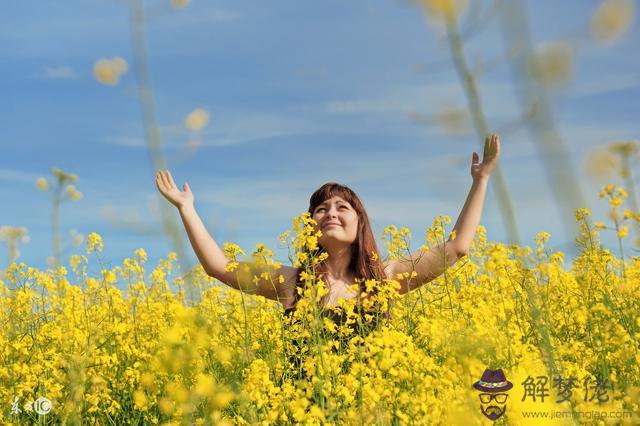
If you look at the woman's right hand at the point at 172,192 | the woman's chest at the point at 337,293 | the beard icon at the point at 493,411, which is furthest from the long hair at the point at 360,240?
the beard icon at the point at 493,411

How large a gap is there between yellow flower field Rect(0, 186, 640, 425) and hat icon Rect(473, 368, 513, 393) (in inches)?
1.7

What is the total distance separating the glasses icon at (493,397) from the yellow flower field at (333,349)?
1.9 inches

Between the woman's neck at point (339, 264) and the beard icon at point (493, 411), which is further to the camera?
the woman's neck at point (339, 264)

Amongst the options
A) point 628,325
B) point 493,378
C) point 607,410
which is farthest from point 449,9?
point 628,325

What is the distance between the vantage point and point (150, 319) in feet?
15.9

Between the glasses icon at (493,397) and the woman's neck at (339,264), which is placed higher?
the woman's neck at (339,264)

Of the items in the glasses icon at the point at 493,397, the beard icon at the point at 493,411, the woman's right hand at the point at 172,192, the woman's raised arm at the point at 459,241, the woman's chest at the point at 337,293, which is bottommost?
the beard icon at the point at 493,411

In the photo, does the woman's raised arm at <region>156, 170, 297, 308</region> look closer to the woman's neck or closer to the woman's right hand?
the woman's right hand

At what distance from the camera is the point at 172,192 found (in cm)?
400

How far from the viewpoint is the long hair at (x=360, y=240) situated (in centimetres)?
425

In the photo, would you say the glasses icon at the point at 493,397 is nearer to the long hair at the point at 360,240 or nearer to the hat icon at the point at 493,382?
the hat icon at the point at 493,382

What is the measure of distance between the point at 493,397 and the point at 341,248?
197 centimetres

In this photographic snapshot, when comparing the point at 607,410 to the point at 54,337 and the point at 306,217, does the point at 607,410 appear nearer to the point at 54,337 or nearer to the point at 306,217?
the point at 306,217

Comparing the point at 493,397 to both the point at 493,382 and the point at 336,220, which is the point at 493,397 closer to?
the point at 493,382
